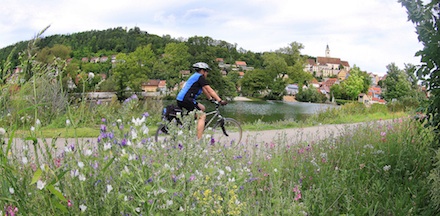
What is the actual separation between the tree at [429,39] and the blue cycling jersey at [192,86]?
155 inches

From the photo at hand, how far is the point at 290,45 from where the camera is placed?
10862 centimetres

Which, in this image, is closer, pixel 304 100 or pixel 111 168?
pixel 111 168

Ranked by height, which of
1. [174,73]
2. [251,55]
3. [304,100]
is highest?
[251,55]

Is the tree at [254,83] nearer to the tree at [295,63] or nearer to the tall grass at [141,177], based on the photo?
the tree at [295,63]

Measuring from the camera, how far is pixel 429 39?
336 cm

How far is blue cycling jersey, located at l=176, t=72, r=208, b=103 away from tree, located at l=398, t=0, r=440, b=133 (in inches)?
155

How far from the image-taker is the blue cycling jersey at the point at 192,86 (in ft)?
22.5

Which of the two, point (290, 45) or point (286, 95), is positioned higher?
point (290, 45)

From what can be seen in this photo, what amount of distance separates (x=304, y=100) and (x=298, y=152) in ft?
265

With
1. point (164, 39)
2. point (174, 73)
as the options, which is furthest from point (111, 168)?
point (164, 39)

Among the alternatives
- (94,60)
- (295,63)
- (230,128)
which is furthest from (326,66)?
(230,128)

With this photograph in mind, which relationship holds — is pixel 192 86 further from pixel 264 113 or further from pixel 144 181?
pixel 264 113

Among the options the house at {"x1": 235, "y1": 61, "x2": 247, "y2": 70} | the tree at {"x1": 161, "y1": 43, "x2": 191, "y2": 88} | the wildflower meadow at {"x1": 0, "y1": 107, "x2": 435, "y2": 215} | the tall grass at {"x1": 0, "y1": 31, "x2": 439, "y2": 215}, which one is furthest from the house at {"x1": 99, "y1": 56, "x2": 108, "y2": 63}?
the wildflower meadow at {"x1": 0, "y1": 107, "x2": 435, "y2": 215}

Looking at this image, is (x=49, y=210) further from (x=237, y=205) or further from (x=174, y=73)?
(x=174, y=73)
